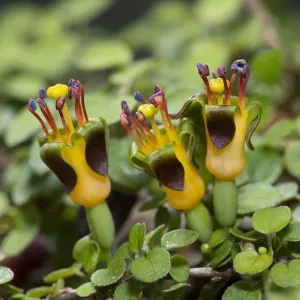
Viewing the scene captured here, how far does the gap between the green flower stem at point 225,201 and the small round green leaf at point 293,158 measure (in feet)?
0.52

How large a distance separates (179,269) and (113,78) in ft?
1.48

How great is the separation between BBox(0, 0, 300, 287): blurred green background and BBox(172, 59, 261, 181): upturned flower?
125mm

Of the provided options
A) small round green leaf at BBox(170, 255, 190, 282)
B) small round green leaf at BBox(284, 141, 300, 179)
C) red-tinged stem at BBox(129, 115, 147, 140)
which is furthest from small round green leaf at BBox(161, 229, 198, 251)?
small round green leaf at BBox(284, 141, 300, 179)

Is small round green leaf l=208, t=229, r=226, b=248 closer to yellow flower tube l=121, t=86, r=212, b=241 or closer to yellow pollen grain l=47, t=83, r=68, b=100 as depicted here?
yellow flower tube l=121, t=86, r=212, b=241

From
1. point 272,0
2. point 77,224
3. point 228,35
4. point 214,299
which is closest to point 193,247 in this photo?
point 214,299

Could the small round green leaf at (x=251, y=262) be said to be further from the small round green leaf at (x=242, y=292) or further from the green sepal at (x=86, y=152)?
the green sepal at (x=86, y=152)

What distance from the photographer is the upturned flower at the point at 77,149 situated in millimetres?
638

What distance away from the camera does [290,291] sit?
60 cm

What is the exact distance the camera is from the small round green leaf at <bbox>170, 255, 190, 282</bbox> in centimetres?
62

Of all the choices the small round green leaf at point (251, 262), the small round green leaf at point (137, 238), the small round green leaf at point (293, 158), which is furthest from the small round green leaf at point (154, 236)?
the small round green leaf at point (293, 158)

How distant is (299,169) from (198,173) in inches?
8.2

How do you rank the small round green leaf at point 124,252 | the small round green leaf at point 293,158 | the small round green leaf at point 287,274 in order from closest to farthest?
the small round green leaf at point 287,274
the small round green leaf at point 124,252
the small round green leaf at point 293,158

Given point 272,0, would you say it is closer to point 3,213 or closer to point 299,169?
point 299,169

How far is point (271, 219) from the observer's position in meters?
0.61
